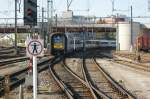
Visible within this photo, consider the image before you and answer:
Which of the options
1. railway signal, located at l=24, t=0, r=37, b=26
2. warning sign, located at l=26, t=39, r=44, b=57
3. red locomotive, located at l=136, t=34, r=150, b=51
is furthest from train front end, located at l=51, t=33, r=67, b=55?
warning sign, located at l=26, t=39, r=44, b=57

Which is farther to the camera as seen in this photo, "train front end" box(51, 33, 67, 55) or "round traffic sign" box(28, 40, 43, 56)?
"train front end" box(51, 33, 67, 55)

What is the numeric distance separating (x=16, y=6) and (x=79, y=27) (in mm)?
30073

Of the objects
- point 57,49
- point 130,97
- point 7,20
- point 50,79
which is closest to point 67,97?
point 130,97

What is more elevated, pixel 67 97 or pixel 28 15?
pixel 28 15

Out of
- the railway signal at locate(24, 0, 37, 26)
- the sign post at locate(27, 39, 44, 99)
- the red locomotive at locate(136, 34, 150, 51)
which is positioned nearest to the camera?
the sign post at locate(27, 39, 44, 99)

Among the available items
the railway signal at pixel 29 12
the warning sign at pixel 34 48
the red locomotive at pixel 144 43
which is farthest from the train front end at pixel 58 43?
the warning sign at pixel 34 48

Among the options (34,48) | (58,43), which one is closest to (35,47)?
(34,48)

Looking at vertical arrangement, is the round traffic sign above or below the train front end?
above

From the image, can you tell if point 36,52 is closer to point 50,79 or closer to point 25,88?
point 25,88

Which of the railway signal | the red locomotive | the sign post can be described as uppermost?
the railway signal

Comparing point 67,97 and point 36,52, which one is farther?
point 67,97

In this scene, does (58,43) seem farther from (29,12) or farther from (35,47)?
(35,47)

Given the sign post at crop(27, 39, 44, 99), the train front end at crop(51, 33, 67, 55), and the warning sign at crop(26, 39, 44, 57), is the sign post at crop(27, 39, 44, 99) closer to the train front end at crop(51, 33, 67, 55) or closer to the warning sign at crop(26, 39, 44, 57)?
the warning sign at crop(26, 39, 44, 57)

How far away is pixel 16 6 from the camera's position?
2714 inches
